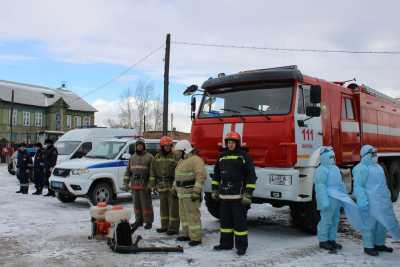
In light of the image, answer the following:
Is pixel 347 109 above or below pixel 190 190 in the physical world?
above

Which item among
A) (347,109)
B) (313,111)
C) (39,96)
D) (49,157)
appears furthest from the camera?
(39,96)

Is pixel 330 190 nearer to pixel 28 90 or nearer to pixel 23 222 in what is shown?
pixel 23 222

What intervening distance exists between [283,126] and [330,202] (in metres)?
1.54

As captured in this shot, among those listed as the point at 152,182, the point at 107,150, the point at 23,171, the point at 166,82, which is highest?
the point at 166,82

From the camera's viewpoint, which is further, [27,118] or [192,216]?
[27,118]

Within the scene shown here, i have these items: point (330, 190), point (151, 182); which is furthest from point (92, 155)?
Answer: point (330, 190)

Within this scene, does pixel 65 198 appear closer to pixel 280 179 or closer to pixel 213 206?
pixel 213 206

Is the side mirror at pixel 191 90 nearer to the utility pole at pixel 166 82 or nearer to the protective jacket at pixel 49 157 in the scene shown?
the protective jacket at pixel 49 157

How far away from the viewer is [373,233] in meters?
7.10

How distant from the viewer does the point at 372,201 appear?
6.85 m

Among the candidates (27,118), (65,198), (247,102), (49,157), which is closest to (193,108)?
(247,102)

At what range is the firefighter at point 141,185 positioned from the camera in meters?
8.99

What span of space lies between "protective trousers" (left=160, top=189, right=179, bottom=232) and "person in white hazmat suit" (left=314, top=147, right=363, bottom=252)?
257 centimetres

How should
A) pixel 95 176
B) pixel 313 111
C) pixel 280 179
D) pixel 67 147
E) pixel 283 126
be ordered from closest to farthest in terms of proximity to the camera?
pixel 280 179, pixel 283 126, pixel 313 111, pixel 95 176, pixel 67 147
